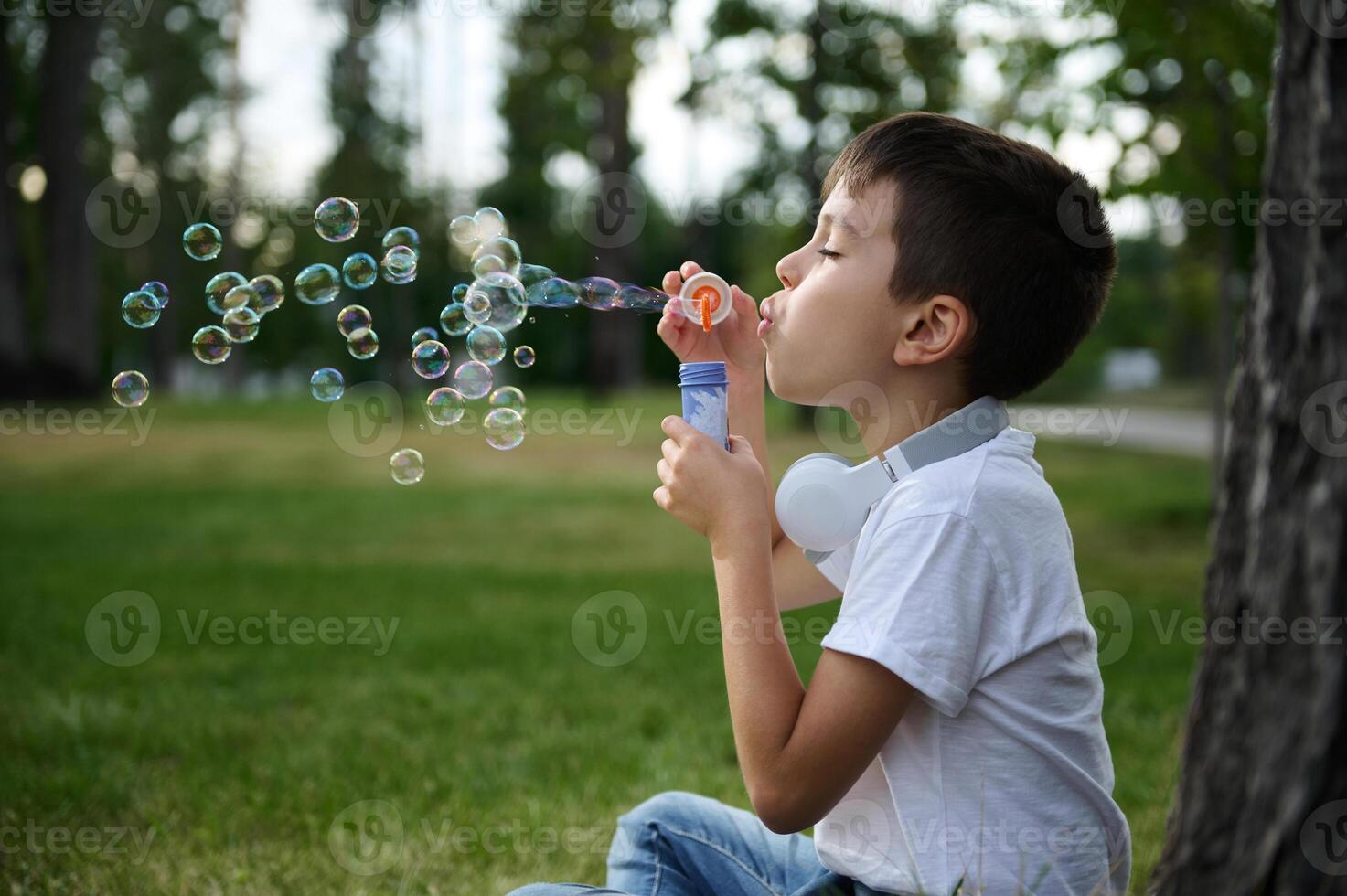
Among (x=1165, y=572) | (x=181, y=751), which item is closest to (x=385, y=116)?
(x=1165, y=572)

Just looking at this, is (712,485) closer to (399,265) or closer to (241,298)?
(399,265)

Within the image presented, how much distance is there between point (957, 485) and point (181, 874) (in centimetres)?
193

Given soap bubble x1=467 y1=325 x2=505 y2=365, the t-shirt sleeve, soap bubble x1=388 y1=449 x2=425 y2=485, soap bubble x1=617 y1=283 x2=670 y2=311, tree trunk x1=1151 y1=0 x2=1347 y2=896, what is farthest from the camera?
soap bubble x1=388 y1=449 x2=425 y2=485

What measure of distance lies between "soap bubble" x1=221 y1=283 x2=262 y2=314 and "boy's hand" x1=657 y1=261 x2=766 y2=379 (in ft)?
3.76

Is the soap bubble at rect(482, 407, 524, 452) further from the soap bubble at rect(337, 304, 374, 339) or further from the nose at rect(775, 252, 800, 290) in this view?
the nose at rect(775, 252, 800, 290)

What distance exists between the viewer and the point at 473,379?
249 centimetres

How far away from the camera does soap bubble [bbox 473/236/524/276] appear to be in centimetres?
236

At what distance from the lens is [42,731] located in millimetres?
3449

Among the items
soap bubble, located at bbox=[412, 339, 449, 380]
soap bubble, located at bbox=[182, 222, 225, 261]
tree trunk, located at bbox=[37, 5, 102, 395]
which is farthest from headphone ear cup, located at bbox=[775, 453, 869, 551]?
tree trunk, located at bbox=[37, 5, 102, 395]

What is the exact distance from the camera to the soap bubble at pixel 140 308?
2.58 metres

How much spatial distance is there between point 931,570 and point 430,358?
5.04 feet

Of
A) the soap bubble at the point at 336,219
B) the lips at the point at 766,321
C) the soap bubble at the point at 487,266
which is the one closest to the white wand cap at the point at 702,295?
the lips at the point at 766,321

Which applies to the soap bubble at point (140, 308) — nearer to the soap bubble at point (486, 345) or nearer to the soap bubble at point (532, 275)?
the soap bubble at point (486, 345)

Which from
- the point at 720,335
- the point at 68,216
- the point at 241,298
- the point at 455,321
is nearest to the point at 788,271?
the point at 720,335
